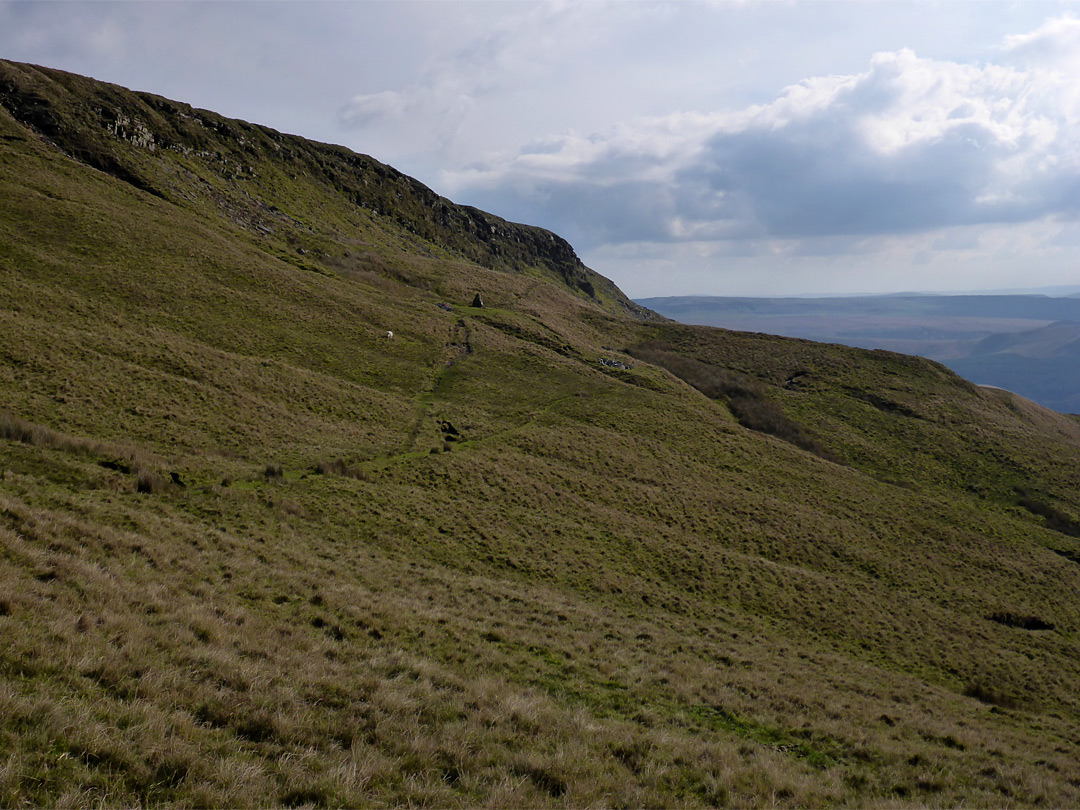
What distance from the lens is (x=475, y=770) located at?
7125mm

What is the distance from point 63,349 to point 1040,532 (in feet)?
211

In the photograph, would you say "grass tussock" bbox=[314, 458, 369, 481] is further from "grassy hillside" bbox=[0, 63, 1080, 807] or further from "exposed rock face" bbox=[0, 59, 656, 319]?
"exposed rock face" bbox=[0, 59, 656, 319]

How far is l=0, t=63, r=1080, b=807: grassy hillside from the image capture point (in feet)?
24.1

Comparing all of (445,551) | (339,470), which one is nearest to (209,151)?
(339,470)

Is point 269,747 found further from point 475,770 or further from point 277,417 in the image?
point 277,417

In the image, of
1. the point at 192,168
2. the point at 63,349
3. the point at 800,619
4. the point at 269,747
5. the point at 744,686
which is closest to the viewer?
the point at 269,747

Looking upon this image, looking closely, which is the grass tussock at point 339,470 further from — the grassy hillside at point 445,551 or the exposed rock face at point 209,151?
the exposed rock face at point 209,151

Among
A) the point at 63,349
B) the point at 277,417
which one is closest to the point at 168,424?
the point at 277,417

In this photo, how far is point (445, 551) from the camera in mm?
21359

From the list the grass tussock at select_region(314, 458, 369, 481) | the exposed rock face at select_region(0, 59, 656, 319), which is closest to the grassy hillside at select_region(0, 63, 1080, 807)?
the grass tussock at select_region(314, 458, 369, 481)

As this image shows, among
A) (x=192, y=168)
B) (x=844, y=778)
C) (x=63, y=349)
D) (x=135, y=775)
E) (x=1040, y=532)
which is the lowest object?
(x=1040, y=532)

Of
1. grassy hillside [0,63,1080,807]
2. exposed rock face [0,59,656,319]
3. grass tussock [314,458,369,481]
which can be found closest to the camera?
grassy hillside [0,63,1080,807]

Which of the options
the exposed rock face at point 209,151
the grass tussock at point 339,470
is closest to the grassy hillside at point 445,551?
the grass tussock at point 339,470

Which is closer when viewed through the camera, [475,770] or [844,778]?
[475,770]
